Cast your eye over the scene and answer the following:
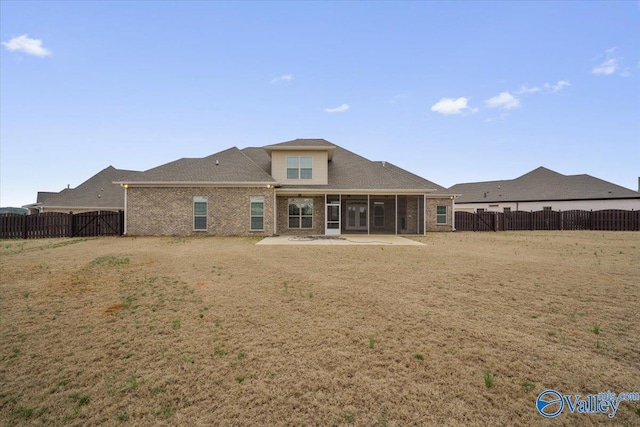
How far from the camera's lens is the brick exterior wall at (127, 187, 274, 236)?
57.9 ft

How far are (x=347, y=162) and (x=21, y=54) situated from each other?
19.2 metres

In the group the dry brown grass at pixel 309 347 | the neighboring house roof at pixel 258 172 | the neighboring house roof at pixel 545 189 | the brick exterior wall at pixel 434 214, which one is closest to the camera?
the dry brown grass at pixel 309 347

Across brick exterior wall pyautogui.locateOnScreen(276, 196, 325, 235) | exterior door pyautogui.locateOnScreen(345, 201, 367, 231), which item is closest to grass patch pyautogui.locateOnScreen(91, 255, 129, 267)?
brick exterior wall pyautogui.locateOnScreen(276, 196, 325, 235)

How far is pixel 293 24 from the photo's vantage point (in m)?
19.4

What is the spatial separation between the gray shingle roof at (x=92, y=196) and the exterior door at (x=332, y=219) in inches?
779

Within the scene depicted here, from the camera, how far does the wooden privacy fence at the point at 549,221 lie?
76.3ft

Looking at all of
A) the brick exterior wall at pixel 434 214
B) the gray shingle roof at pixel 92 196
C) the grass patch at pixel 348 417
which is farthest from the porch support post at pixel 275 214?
the gray shingle roof at pixel 92 196

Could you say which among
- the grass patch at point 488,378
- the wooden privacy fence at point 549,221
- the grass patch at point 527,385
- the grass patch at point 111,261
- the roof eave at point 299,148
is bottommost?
the grass patch at point 527,385

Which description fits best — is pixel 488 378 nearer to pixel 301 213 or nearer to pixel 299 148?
pixel 301 213

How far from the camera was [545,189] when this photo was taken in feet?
102

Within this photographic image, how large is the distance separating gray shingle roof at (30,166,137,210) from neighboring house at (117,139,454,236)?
9802 millimetres

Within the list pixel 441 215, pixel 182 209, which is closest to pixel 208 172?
pixel 182 209

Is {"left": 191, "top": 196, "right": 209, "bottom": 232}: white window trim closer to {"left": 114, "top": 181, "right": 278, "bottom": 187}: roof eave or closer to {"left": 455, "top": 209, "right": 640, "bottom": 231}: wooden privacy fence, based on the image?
{"left": 114, "top": 181, "right": 278, "bottom": 187}: roof eave

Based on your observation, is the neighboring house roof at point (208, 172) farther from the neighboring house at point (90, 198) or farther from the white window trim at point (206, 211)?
the neighboring house at point (90, 198)
